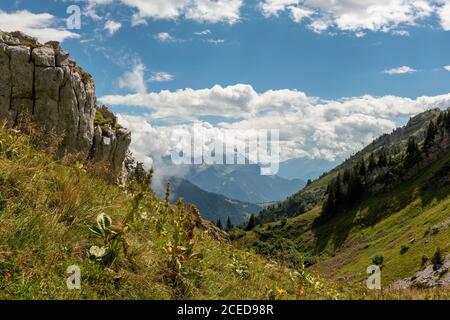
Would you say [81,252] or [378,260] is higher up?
[81,252]

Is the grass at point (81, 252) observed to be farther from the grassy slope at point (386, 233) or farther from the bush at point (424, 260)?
the bush at point (424, 260)

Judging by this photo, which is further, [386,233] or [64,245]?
[386,233]

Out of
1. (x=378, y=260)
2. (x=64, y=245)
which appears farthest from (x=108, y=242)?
(x=378, y=260)

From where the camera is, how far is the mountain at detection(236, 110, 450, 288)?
88375mm

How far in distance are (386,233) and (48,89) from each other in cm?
12022

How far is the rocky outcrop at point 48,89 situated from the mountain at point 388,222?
159 ft

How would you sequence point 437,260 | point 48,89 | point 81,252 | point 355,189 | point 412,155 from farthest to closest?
point 355,189 < point 412,155 < point 437,260 < point 48,89 < point 81,252

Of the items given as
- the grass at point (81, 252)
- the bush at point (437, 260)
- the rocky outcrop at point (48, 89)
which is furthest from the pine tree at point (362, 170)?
the grass at point (81, 252)

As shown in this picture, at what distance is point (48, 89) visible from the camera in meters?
36.4

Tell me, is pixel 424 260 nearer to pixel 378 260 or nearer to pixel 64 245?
pixel 378 260

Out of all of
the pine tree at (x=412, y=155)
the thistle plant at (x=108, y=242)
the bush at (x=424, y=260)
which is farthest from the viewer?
the pine tree at (x=412, y=155)

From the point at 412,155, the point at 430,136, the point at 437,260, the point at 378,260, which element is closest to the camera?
the point at 437,260

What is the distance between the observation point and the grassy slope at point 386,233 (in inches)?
3504

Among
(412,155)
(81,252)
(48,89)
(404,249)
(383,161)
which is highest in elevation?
(48,89)
